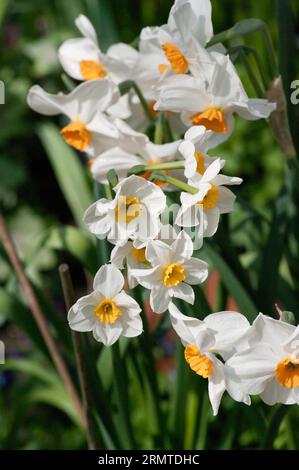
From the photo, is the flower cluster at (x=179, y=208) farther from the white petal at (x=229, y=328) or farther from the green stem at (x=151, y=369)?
the green stem at (x=151, y=369)

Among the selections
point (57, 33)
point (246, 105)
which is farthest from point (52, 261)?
point (246, 105)

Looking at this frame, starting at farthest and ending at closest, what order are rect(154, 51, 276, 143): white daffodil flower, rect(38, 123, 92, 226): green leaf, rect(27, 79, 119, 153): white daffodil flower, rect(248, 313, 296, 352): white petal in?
rect(38, 123, 92, 226): green leaf < rect(27, 79, 119, 153): white daffodil flower < rect(154, 51, 276, 143): white daffodil flower < rect(248, 313, 296, 352): white petal

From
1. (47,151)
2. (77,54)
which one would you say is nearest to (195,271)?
(77,54)

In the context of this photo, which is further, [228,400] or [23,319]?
[228,400]

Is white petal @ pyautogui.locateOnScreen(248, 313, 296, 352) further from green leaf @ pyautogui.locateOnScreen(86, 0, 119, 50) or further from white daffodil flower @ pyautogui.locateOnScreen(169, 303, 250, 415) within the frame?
green leaf @ pyautogui.locateOnScreen(86, 0, 119, 50)

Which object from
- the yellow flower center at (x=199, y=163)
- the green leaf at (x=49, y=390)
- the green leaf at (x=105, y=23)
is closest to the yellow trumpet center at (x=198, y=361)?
the yellow flower center at (x=199, y=163)

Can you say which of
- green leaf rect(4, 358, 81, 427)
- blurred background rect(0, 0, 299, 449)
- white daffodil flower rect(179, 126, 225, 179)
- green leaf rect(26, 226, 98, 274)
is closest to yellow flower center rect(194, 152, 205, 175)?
white daffodil flower rect(179, 126, 225, 179)
